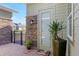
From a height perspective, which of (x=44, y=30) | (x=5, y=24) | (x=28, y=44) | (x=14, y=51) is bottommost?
(x=14, y=51)

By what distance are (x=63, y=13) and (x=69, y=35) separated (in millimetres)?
392

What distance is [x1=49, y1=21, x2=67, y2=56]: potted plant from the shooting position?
2.07m

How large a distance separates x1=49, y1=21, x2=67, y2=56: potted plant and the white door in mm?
88

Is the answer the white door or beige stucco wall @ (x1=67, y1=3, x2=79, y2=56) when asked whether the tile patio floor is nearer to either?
the white door

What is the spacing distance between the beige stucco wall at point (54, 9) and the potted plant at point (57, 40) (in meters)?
0.08

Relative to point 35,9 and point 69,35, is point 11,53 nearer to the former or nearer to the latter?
point 35,9

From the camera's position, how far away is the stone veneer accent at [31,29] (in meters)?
→ 2.16

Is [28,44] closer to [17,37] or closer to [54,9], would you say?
[17,37]

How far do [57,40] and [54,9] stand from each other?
0.52 metres

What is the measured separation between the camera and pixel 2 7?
7.00 feet

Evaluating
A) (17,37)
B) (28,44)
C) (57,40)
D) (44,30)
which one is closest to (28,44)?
(28,44)

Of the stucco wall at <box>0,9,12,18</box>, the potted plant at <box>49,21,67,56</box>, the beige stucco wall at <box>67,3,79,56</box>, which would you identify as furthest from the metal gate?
the beige stucco wall at <box>67,3,79,56</box>

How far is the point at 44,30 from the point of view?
2143 millimetres

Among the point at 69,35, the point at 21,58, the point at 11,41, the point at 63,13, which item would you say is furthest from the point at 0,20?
the point at 69,35
